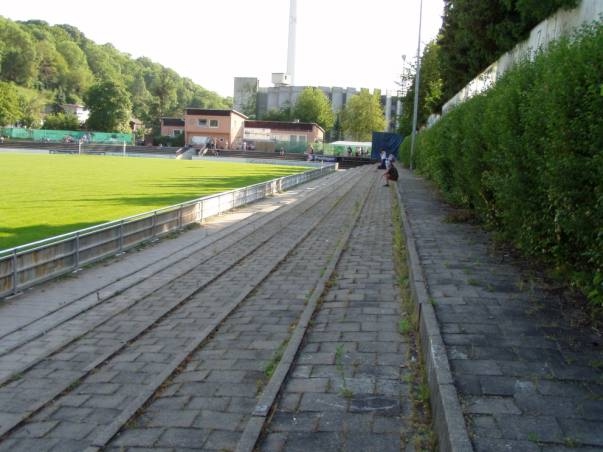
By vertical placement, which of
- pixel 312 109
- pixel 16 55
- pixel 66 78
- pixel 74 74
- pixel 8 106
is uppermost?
pixel 16 55

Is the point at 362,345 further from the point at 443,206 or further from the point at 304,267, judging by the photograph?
the point at 443,206

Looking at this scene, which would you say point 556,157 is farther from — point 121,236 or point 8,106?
point 8,106

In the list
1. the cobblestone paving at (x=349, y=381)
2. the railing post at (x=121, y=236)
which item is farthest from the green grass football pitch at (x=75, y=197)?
the cobblestone paving at (x=349, y=381)

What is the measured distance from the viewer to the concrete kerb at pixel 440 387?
3534 millimetres

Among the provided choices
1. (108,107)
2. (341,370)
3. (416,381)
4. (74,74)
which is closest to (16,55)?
(74,74)

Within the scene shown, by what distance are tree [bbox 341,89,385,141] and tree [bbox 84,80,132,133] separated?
120ft

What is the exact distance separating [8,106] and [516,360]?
315ft

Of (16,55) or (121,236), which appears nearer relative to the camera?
(121,236)

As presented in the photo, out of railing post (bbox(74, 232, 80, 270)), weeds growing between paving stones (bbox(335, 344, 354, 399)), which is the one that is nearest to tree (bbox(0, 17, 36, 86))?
railing post (bbox(74, 232, 80, 270))

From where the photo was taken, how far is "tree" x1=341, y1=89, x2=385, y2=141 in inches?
3922

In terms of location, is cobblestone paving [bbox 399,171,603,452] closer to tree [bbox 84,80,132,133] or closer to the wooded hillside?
the wooded hillside

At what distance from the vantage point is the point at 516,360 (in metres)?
4.87

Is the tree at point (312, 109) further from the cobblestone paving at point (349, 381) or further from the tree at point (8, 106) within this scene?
the cobblestone paving at point (349, 381)

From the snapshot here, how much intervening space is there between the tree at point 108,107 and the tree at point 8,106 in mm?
11079
